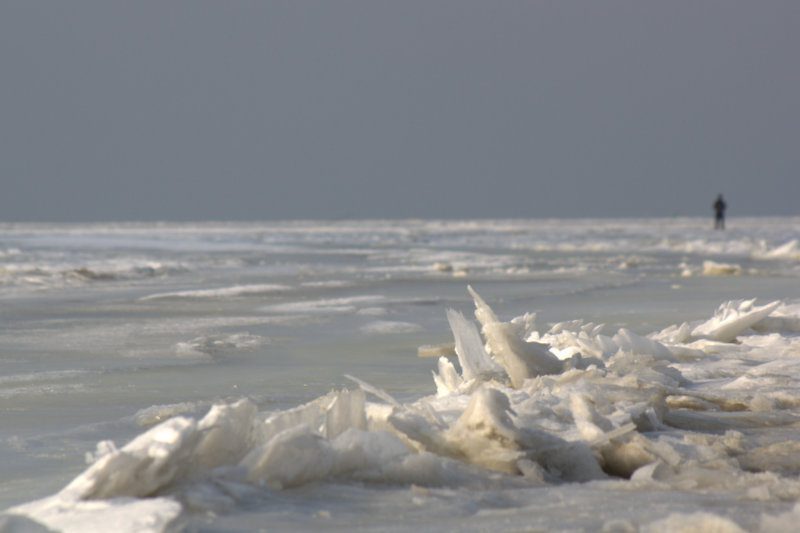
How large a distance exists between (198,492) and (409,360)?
3.08 meters

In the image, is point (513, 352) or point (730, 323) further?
point (730, 323)

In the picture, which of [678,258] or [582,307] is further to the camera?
[678,258]

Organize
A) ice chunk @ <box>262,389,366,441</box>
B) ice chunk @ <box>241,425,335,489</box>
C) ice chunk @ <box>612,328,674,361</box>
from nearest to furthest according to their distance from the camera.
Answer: ice chunk @ <box>241,425,335,489</box> → ice chunk @ <box>262,389,366,441</box> → ice chunk @ <box>612,328,674,361</box>

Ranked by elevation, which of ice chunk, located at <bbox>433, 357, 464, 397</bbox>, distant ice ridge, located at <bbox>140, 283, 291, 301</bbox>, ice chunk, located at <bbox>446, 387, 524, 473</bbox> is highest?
ice chunk, located at <bbox>446, 387, 524, 473</bbox>

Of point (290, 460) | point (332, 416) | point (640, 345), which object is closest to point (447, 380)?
point (640, 345)

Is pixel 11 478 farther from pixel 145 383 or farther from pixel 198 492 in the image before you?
pixel 145 383

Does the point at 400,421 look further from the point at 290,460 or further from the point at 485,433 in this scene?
the point at 290,460

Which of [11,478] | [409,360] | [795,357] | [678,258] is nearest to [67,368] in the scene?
[409,360]

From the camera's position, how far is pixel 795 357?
14.6 ft

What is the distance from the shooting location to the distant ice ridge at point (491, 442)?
216 cm

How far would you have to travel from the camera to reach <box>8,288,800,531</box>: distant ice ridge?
2156 mm

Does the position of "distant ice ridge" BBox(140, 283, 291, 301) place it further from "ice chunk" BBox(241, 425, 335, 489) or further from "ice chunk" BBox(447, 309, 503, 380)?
"ice chunk" BBox(241, 425, 335, 489)

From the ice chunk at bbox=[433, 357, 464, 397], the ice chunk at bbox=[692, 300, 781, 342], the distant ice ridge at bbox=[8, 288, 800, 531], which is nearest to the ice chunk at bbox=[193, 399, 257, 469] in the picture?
the distant ice ridge at bbox=[8, 288, 800, 531]

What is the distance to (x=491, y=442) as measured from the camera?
2.74 m
